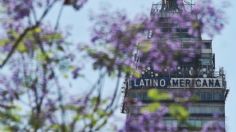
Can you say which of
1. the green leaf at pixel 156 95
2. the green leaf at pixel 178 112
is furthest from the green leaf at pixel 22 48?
the green leaf at pixel 178 112

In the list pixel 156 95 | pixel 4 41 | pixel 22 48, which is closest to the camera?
pixel 156 95

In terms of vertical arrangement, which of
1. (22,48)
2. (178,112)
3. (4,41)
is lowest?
(178,112)

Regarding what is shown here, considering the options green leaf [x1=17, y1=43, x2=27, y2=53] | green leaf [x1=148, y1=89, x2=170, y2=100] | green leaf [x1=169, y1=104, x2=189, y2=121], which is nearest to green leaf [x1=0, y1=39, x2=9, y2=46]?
green leaf [x1=17, y1=43, x2=27, y2=53]

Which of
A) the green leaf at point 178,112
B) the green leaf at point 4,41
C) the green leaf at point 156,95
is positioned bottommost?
the green leaf at point 178,112

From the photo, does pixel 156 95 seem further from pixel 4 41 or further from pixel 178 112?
pixel 4 41

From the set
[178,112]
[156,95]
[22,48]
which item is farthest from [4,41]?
[178,112]

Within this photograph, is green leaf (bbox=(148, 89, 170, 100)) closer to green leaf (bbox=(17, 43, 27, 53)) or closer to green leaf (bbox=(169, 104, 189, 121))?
green leaf (bbox=(169, 104, 189, 121))

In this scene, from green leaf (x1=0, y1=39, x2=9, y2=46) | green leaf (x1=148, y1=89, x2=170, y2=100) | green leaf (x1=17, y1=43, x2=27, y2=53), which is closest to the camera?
green leaf (x1=148, y1=89, x2=170, y2=100)

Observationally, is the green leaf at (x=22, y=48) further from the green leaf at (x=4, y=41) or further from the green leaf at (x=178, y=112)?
the green leaf at (x=178, y=112)

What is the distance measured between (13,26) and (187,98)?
9.86 ft

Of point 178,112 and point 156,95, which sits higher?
point 156,95

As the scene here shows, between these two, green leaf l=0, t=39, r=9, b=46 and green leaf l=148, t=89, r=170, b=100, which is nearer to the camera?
green leaf l=148, t=89, r=170, b=100

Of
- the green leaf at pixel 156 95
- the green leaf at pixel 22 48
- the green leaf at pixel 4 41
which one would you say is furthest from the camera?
the green leaf at pixel 4 41

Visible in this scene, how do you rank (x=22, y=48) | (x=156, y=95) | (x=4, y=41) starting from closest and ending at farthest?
(x=156, y=95) → (x=22, y=48) → (x=4, y=41)
